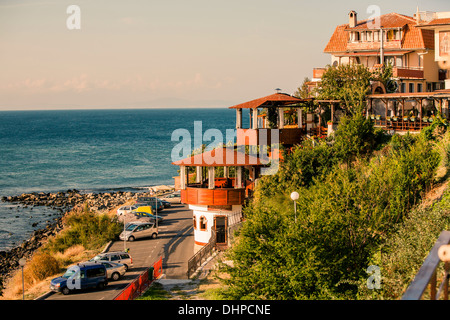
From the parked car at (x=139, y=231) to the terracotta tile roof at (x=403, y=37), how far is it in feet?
102

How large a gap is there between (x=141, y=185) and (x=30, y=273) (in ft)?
191

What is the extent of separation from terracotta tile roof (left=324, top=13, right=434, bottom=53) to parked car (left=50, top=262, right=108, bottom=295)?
124 ft

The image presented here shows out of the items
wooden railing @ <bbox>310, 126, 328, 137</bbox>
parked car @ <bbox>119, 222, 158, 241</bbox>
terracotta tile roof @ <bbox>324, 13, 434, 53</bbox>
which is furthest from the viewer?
terracotta tile roof @ <bbox>324, 13, 434, 53</bbox>

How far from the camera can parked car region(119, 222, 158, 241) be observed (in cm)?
3722

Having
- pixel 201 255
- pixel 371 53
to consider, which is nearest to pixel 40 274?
pixel 201 255

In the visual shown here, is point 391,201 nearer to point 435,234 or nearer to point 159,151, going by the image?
point 435,234

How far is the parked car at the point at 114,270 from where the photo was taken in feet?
91.7

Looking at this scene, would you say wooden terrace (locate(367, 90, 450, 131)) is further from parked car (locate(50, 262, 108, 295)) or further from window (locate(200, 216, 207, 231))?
parked car (locate(50, 262, 108, 295))

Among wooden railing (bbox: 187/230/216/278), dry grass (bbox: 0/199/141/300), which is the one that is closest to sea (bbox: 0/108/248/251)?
dry grass (bbox: 0/199/141/300)

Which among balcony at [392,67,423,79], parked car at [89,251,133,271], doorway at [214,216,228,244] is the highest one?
balcony at [392,67,423,79]

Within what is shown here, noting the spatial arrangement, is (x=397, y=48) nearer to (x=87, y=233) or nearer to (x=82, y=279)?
(x=87, y=233)

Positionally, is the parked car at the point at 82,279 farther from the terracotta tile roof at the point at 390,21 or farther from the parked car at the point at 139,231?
the terracotta tile roof at the point at 390,21

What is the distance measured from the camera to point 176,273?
2828cm
